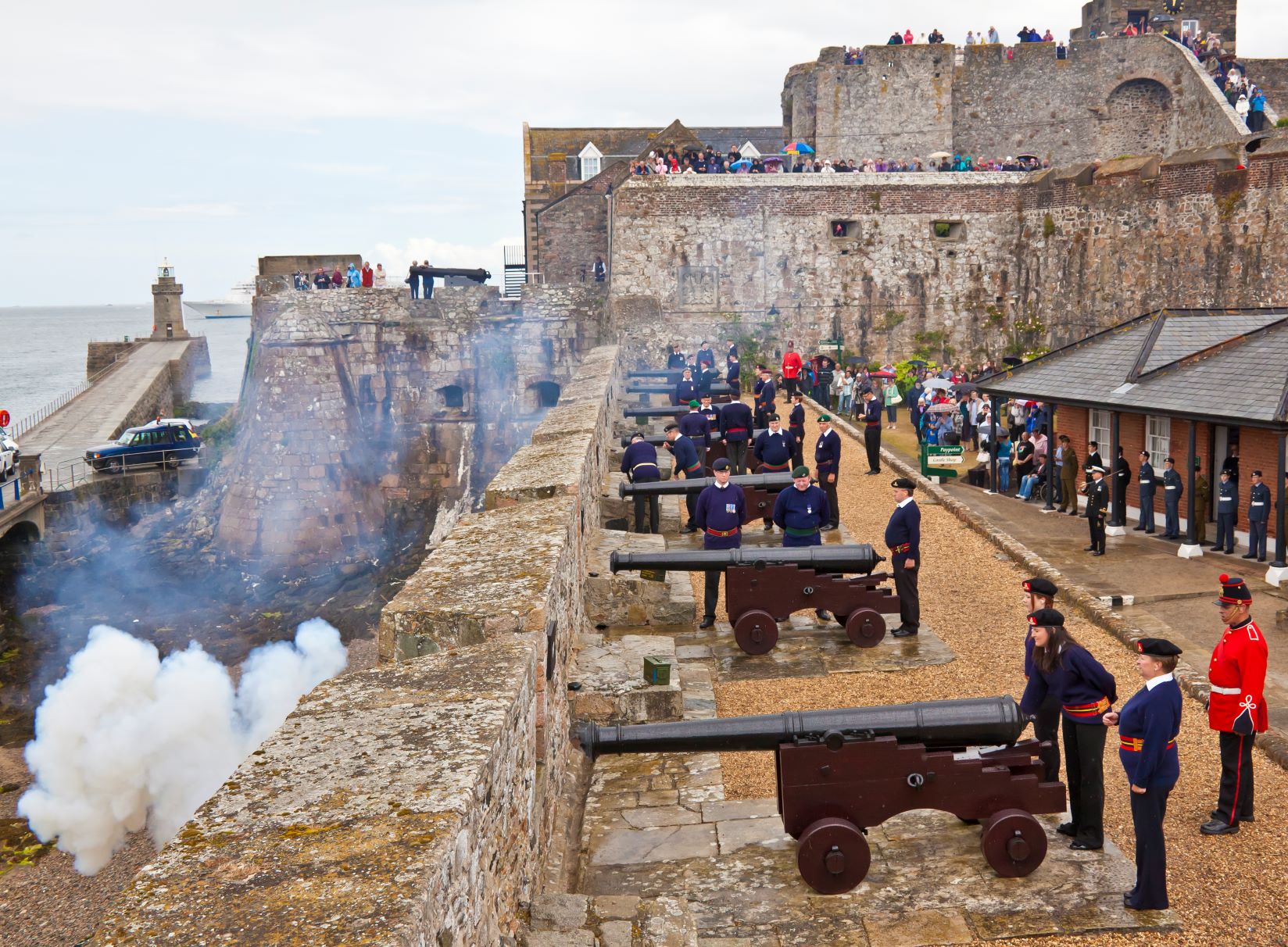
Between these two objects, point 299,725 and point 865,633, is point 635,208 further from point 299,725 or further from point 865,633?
point 299,725

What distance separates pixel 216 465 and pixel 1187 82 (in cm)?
3013

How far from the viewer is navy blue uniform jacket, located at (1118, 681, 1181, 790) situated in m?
5.30

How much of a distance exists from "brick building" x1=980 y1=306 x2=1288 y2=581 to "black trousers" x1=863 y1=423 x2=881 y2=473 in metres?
1.70

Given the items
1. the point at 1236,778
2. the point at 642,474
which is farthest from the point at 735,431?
the point at 1236,778

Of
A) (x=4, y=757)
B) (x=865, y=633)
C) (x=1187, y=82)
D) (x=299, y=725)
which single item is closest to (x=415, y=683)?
(x=299, y=725)

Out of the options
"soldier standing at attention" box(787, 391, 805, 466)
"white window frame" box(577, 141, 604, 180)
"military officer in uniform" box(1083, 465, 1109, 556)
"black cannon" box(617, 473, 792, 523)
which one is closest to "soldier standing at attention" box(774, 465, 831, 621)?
"black cannon" box(617, 473, 792, 523)

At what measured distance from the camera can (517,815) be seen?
4473 mm

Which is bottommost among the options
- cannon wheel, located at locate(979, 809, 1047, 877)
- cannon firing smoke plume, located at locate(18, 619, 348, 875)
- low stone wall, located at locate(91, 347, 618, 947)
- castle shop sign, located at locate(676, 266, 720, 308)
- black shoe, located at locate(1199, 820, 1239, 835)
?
cannon firing smoke plume, located at locate(18, 619, 348, 875)

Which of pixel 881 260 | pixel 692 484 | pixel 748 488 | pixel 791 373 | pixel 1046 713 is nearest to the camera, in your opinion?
pixel 1046 713

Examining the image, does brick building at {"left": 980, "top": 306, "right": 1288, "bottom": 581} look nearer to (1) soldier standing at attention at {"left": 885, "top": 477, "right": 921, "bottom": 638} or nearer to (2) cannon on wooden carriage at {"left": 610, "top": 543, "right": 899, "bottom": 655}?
(1) soldier standing at attention at {"left": 885, "top": 477, "right": 921, "bottom": 638}

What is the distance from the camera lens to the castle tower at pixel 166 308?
6059 cm

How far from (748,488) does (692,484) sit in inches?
45.9

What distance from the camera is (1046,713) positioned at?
614cm

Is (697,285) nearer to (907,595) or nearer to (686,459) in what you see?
(686,459)
